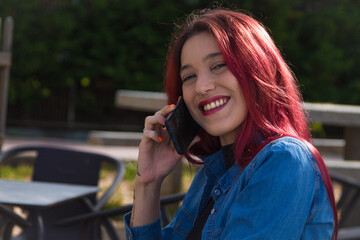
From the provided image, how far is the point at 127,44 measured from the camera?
1366 cm

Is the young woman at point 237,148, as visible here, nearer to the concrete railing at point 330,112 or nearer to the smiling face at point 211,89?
the smiling face at point 211,89

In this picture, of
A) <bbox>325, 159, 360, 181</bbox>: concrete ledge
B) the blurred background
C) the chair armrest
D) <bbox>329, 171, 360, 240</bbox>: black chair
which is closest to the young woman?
the chair armrest

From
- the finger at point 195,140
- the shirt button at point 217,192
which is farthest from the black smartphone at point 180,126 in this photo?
the shirt button at point 217,192

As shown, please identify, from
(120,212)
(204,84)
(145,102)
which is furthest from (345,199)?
(145,102)

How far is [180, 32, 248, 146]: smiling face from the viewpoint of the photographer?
1.47 m

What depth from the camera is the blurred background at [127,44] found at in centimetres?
1322

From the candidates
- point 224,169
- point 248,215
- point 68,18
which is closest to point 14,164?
point 224,169

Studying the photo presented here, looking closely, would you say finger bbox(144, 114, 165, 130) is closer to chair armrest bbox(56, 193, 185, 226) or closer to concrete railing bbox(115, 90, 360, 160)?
chair armrest bbox(56, 193, 185, 226)

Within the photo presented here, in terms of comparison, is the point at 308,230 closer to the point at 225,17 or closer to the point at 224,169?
the point at 224,169

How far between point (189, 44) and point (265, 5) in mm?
12281

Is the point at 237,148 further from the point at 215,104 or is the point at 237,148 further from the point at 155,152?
the point at 155,152

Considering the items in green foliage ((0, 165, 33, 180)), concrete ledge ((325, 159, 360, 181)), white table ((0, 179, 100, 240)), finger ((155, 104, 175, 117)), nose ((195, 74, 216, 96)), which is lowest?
green foliage ((0, 165, 33, 180))

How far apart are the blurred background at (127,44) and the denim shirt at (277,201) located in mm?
11535

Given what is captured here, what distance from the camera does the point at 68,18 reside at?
13.0m
